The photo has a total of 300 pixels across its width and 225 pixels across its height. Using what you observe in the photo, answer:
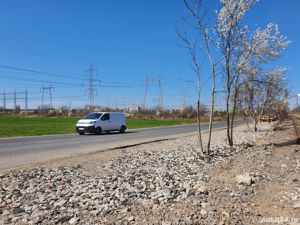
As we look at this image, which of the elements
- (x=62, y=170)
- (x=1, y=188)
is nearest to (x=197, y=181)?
(x=62, y=170)

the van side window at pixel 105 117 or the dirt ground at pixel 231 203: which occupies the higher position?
the van side window at pixel 105 117

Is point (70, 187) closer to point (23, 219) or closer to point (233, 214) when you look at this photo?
point (23, 219)

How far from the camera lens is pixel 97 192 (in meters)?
6.62

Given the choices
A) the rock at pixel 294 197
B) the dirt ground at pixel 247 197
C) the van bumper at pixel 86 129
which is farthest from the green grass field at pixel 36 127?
the rock at pixel 294 197

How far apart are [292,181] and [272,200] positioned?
69.5 inches

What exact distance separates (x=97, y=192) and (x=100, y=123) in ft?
68.5

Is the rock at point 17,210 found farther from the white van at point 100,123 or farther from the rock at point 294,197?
the white van at point 100,123

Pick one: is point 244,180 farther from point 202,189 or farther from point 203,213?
point 203,213

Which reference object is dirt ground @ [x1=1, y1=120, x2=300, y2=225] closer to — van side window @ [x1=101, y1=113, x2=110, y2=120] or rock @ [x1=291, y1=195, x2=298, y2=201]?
rock @ [x1=291, y1=195, x2=298, y2=201]

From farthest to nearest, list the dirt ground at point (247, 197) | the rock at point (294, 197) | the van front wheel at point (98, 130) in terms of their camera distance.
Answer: the van front wheel at point (98, 130), the rock at point (294, 197), the dirt ground at point (247, 197)

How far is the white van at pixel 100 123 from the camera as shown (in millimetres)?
26370

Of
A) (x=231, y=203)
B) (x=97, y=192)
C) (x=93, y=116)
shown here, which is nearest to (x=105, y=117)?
(x=93, y=116)

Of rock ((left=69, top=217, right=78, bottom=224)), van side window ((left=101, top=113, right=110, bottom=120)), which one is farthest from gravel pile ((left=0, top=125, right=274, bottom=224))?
van side window ((left=101, top=113, right=110, bottom=120))

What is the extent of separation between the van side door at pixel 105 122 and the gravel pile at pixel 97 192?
17.8 m
